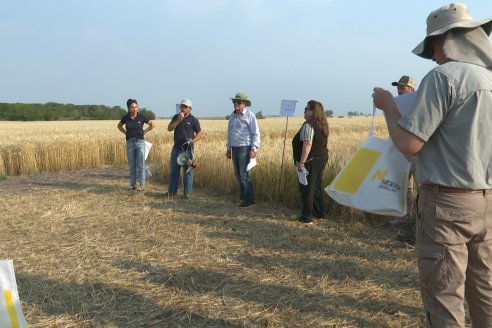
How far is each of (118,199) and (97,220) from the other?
5.29ft

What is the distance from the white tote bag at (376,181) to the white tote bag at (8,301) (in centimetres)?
198

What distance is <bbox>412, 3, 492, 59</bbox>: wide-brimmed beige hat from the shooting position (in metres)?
1.95

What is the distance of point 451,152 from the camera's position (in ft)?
6.35

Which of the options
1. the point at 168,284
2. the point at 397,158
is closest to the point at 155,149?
the point at 168,284

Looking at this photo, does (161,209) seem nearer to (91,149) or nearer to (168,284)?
(168,284)

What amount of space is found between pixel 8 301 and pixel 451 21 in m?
2.70

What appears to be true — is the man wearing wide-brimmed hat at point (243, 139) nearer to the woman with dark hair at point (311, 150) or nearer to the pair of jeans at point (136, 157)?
the woman with dark hair at point (311, 150)

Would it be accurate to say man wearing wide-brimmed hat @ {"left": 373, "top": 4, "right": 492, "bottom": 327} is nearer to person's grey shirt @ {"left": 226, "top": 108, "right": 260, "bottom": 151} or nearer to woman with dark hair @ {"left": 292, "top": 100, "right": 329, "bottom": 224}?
woman with dark hair @ {"left": 292, "top": 100, "right": 329, "bottom": 224}

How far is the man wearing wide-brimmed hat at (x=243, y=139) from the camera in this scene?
706 cm

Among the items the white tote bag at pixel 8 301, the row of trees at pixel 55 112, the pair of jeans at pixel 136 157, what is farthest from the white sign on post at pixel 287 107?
the row of trees at pixel 55 112

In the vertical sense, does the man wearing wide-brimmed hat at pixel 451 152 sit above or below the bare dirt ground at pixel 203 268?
above

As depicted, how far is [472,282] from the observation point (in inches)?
84.3

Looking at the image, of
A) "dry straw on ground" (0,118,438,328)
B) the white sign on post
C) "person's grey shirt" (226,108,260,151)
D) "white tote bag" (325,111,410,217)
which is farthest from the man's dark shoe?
"white tote bag" (325,111,410,217)

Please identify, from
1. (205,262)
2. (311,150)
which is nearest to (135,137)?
(311,150)
